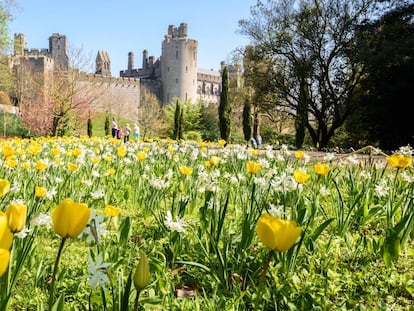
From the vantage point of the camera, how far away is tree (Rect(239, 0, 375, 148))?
53.0 ft

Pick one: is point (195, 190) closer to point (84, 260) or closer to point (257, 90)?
point (84, 260)

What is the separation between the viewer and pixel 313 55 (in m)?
16.5

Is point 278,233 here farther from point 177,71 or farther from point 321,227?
point 177,71

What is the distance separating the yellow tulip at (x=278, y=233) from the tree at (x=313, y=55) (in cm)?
1673

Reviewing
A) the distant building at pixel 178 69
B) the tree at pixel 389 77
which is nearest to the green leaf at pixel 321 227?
the tree at pixel 389 77

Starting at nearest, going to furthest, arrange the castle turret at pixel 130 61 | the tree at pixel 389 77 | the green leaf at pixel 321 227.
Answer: the green leaf at pixel 321 227, the tree at pixel 389 77, the castle turret at pixel 130 61

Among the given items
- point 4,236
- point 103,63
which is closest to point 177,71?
point 103,63

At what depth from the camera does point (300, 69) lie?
54.3 ft

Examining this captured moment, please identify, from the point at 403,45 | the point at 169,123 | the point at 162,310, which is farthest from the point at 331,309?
the point at 169,123

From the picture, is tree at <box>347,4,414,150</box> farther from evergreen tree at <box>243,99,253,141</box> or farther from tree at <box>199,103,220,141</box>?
tree at <box>199,103,220,141</box>

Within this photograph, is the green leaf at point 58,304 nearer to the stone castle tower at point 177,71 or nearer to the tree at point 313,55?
the tree at point 313,55

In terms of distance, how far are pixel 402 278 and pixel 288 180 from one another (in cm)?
58

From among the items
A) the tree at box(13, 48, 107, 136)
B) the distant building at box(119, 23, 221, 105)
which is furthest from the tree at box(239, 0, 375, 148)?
the distant building at box(119, 23, 221, 105)

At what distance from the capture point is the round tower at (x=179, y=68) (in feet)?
140
